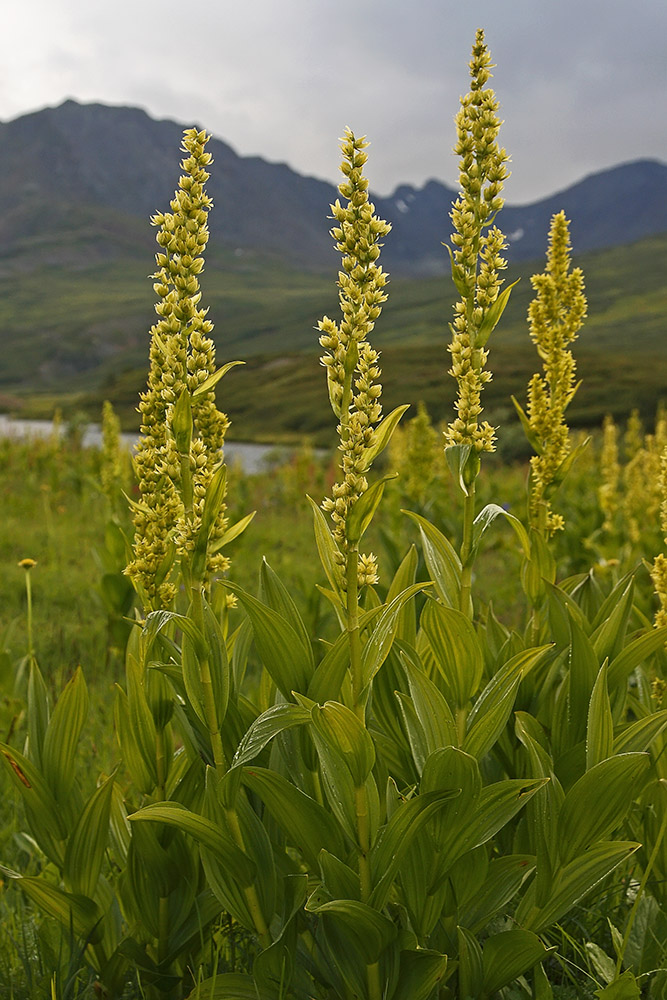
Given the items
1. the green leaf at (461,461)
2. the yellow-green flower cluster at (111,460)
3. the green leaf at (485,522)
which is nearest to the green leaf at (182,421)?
the green leaf at (461,461)

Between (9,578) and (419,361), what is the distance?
264ft

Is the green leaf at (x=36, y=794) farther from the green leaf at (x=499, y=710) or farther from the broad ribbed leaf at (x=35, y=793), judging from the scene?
the green leaf at (x=499, y=710)

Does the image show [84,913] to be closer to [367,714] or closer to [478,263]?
[367,714]

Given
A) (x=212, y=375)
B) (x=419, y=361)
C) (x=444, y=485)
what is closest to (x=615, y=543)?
(x=444, y=485)

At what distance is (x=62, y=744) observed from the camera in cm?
258

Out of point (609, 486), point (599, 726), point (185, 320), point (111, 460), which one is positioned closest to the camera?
point (185, 320)

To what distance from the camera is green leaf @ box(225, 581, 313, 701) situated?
2184mm

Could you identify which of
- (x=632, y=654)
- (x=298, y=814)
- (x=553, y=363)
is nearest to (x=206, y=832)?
(x=298, y=814)

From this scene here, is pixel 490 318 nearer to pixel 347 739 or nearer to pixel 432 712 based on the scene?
pixel 432 712

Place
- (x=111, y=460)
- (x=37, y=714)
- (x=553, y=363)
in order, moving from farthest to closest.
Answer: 1. (x=111, y=460)
2. (x=553, y=363)
3. (x=37, y=714)

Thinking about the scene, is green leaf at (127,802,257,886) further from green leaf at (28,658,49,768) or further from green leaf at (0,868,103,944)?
green leaf at (28,658,49,768)

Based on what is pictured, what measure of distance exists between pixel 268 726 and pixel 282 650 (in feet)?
0.77

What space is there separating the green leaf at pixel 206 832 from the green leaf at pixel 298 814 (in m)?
0.14

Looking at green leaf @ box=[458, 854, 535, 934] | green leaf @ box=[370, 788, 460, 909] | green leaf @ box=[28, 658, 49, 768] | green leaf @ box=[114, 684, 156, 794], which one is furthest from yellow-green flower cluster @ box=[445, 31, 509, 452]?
green leaf @ box=[28, 658, 49, 768]
